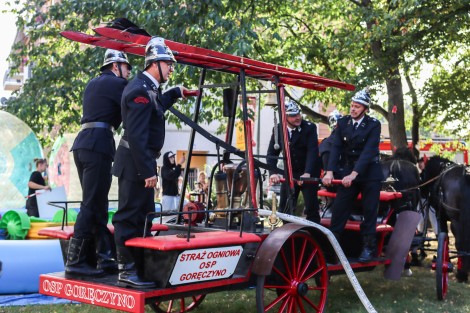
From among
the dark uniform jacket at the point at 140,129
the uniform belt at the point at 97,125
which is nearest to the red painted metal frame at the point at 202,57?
the dark uniform jacket at the point at 140,129

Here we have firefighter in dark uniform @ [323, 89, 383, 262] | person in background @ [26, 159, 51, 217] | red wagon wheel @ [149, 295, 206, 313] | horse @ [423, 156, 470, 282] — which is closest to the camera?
red wagon wheel @ [149, 295, 206, 313]

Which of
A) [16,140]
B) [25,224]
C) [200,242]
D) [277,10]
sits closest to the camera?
[200,242]

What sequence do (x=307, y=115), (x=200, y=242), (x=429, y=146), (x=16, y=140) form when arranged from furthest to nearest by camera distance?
1. (x=429, y=146)
2. (x=307, y=115)
3. (x=16, y=140)
4. (x=200, y=242)

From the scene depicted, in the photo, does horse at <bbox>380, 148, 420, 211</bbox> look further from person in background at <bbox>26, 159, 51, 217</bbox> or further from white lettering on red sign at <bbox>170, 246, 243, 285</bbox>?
person in background at <bbox>26, 159, 51, 217</bbox>

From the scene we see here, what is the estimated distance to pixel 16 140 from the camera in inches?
600

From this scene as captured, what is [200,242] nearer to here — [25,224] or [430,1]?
[25,224]

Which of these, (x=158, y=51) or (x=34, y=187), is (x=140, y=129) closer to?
(x=158, y=51)

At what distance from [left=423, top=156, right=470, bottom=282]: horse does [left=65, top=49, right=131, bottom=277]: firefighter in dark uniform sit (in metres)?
4.68

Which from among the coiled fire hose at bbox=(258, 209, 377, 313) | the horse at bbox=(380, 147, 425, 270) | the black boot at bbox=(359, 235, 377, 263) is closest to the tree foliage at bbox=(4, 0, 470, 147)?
the horse at bbox=(380, 147, 425, 270)

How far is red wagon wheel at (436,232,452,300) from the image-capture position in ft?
25.2

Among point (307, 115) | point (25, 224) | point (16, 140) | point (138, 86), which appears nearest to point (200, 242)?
point (138, 86)

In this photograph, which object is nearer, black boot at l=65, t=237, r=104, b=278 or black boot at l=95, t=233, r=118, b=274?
black boot at l=65, t=237, r=104, b=278

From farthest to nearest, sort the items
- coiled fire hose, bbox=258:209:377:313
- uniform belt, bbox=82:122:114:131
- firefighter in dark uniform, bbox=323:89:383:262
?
firefighter in dark uniform, bbox=323:89:383:262, coiled fire hose, bbox=258:209:377:313, uniform belt, bbox=82:122:114:131

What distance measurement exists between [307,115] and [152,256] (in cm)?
1341
